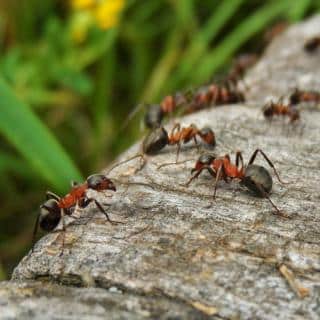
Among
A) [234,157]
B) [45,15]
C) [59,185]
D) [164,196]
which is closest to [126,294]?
[164,196]

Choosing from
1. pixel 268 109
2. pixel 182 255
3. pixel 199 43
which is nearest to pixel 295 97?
pixel 268 109

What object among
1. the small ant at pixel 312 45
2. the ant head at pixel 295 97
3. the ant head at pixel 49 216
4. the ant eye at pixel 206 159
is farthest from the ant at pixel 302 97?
the ant head at pixel 49 216

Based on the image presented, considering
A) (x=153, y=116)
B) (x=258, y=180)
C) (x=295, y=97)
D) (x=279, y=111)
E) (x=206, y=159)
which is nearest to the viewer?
(x=258, y=180)

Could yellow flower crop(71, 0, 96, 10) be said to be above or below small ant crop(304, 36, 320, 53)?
above

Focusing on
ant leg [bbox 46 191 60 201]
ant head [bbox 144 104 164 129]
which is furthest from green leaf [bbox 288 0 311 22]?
ant leg [bbox 46 191 60 201]

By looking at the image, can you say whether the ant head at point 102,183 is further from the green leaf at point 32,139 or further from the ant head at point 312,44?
the ant head at point 312,44

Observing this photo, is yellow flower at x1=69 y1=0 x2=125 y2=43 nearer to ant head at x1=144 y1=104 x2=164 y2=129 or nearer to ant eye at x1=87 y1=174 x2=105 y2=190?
ant head at x1=144 y1=104 x2=164 y2=129

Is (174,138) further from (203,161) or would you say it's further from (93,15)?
(93,15)

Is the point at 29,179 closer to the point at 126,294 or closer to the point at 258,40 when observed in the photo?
the point at 258,40
